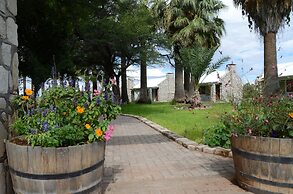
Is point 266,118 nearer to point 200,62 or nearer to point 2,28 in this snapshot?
point 2,28

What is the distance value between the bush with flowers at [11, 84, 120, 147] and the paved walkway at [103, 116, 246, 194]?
109cm

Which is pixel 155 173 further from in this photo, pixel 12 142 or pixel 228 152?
pixel 12 142

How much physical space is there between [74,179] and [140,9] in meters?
24.1

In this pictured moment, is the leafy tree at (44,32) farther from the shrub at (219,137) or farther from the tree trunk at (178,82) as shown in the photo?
the tree trunk at (178,82)

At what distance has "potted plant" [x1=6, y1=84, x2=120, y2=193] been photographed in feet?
10.3

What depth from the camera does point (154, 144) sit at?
8117 mm

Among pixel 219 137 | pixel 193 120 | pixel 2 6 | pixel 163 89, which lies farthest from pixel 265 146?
pixel 163 89

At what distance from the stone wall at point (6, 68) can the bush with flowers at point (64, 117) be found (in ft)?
0.42

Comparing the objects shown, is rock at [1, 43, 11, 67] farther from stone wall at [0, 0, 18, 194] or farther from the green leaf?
the green leaf

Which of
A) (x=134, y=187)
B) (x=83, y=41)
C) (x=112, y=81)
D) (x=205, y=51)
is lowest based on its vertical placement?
(x=134, y=187)

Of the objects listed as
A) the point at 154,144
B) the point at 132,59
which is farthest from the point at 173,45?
the point at 154,144

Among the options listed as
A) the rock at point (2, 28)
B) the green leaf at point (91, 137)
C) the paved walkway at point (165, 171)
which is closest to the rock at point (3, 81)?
the rock at point (2, 28)

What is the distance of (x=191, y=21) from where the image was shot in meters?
27.8

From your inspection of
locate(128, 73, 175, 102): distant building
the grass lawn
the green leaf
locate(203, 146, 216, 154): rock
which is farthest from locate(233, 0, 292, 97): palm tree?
locate(128, 73, 175, 102): distant building
